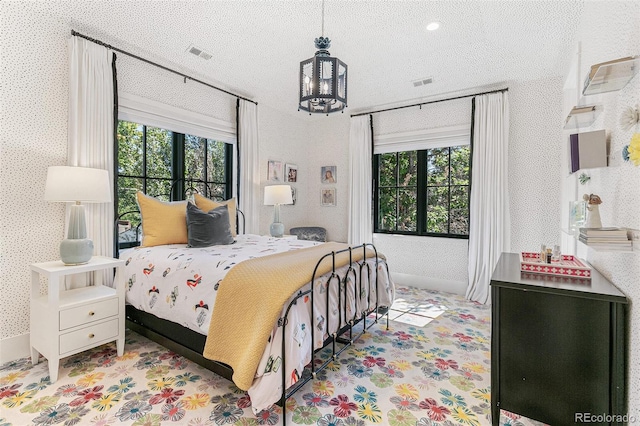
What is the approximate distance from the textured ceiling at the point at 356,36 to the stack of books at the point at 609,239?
1925 mm

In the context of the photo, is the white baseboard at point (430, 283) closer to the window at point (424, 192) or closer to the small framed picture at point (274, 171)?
the window at point (424, 192)

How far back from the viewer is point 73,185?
2281 millimetres

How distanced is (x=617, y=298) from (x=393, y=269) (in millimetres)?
3500

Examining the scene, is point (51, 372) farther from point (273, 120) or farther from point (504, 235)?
point (504, 235)

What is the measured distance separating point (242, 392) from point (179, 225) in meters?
1.66

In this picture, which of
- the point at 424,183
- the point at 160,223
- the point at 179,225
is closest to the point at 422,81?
the point at 424,183

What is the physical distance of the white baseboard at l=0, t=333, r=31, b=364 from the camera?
2291 millimetres

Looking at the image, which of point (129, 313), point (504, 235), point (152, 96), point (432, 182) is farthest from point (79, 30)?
point (504, 235)

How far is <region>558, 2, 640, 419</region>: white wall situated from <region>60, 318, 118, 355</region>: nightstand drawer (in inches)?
120

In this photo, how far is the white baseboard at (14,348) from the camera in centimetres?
229

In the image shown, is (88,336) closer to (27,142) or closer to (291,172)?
(27,142)

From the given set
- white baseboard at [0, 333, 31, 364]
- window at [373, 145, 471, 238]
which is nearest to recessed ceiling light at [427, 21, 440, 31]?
window at [373, 145, 471, 238]

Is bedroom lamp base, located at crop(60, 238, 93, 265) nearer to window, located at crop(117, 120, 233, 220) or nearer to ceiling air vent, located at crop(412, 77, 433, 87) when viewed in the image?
window, located at crop(117, 120, 233, 220)

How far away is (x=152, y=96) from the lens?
3266 millimetres
